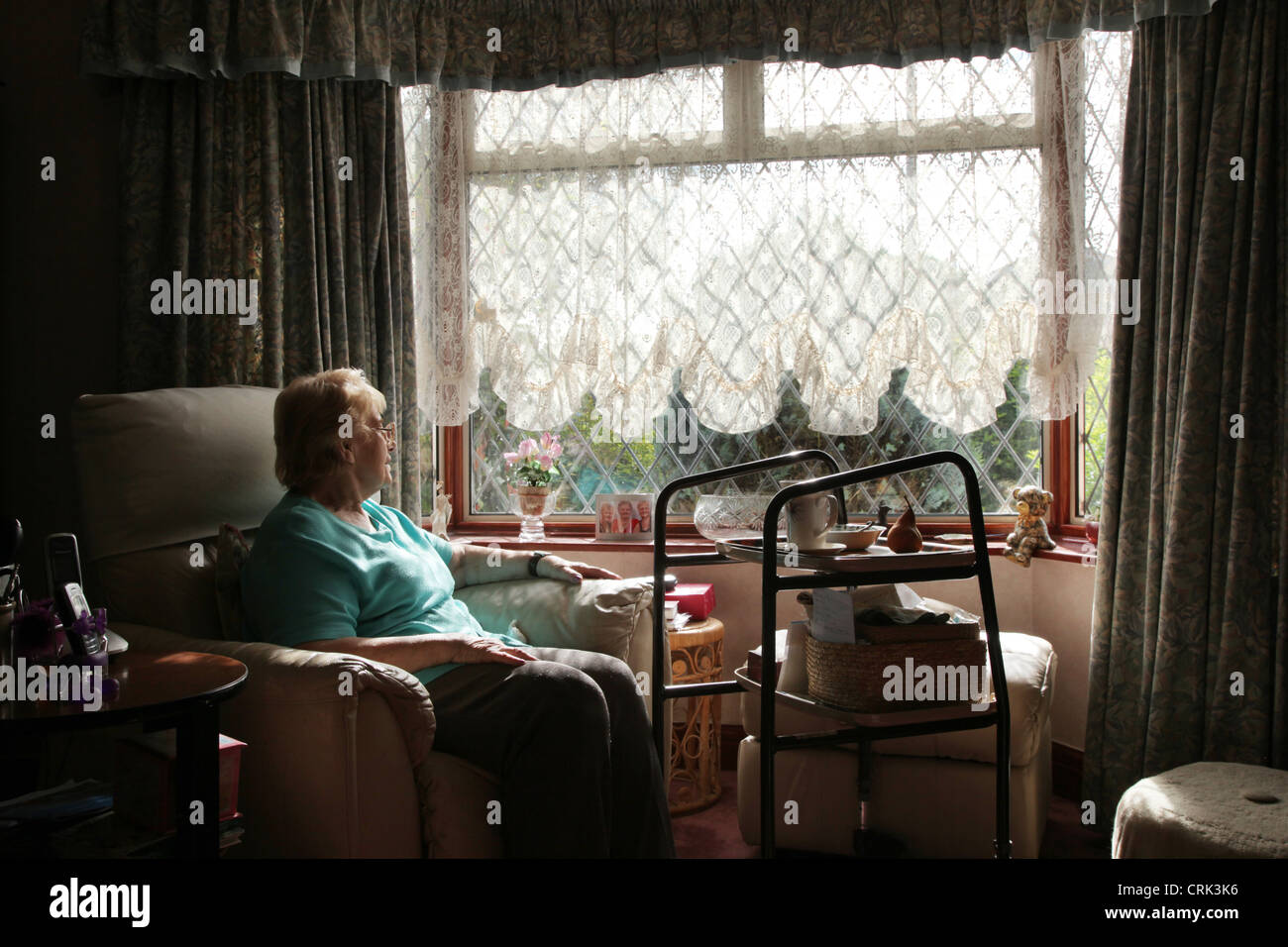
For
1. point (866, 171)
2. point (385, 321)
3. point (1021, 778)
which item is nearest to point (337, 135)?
point (385, 321)

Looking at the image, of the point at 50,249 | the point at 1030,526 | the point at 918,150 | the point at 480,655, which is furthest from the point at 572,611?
the point at 50,249

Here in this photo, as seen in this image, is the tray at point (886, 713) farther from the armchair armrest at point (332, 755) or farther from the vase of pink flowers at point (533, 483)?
the vase of pink flowers at point (533, 483)

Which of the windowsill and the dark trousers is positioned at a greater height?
the windowsill

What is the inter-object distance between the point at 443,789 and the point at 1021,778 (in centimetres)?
118

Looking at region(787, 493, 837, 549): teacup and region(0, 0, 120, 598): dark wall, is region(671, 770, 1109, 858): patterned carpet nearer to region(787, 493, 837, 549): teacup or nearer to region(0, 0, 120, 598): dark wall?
region(787, 493, 837, 549): teacup

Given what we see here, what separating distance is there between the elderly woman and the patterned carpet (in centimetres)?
50

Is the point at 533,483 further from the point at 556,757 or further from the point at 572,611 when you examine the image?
the point at 556,757

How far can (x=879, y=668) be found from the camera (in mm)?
1476

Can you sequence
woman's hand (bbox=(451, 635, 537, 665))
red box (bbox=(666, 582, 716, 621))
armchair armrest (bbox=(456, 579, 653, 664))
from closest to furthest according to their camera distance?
woman's hand (bbox=(451, 635, 537, 665)) < armchair armrest (bbox=(456, 579, 653, 664)) < red box (bbox=(666, 582, 716, 621))

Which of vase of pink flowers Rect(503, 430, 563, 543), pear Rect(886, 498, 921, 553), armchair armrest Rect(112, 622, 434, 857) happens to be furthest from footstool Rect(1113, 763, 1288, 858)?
vase of pink flowers Rect(503, 430, 563, 543)

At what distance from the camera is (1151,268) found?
2219mm

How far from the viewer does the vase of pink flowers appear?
282 centimetres

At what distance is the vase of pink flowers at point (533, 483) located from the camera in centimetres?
282

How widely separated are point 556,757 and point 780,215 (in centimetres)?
175
